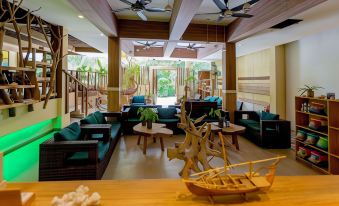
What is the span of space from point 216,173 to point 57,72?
19.6ft

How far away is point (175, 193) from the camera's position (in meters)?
1.17

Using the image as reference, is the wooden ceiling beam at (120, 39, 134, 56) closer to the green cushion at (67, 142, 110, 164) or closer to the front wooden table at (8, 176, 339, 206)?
the green cushion at (67, 142, 110, 164)

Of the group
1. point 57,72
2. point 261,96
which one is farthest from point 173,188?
point 261,96

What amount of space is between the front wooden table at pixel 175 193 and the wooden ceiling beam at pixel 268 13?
2.90 m

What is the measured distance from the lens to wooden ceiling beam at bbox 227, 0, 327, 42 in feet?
11.4

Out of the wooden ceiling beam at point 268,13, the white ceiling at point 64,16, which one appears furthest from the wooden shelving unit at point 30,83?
the wooden ceiling beam at point 268,13

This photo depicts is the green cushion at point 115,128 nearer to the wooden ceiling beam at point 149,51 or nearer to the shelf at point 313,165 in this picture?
the shelf at point 313,165

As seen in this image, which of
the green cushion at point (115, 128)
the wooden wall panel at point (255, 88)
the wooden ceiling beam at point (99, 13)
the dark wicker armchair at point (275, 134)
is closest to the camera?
the wooden ceiling beam at point (99, 13)

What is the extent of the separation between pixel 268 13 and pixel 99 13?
318 centimetres

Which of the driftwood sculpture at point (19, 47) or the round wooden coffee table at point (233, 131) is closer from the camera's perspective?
the driftwood sculpture at point (19, 47)

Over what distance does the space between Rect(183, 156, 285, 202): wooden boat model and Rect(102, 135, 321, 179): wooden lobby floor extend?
2459 mm

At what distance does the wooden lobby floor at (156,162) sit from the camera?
145 inches

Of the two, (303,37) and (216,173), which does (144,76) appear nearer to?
(303,37)

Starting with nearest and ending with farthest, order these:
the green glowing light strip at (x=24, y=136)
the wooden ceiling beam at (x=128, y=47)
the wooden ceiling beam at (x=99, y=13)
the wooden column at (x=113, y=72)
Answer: the wooden ceiling beam at (x=99, y=13) < the green glowing light strip at (x=24, y=136) < the wooden column at (x=113, y=72) < the wooden ceiling beam at (x=128, y=47)
